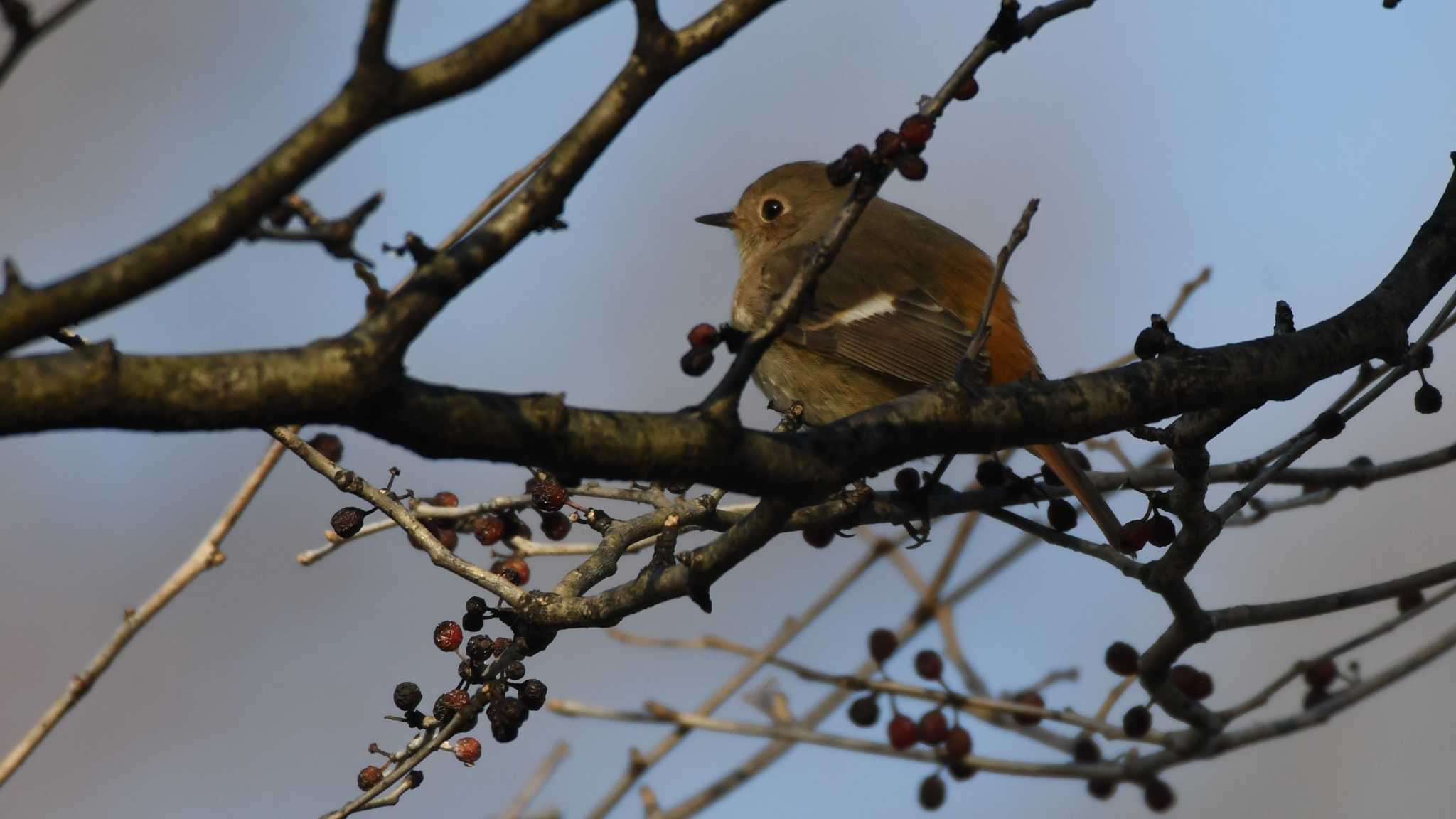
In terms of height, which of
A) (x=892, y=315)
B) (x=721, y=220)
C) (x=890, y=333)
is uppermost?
(x=721, y=220)

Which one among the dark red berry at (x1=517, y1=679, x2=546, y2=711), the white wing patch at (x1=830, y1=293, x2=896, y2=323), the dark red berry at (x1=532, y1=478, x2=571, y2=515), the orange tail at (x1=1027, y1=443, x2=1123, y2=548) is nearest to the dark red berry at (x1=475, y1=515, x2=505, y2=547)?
the dark red berry at (x1=532, y1=478, x2=571, y2=515)

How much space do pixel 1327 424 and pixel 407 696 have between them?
202 centimetres

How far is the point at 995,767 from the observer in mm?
3600

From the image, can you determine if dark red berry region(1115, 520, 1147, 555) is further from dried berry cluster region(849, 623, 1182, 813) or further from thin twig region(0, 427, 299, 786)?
thin twig region(0, 427, 299, 786)

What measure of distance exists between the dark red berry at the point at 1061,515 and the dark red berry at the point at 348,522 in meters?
1.72

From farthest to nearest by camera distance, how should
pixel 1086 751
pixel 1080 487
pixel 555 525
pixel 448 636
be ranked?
pixel 1086 751, pixel 1080 487, pixel 555 525, pixel 448 636

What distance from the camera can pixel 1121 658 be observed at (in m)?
3.89

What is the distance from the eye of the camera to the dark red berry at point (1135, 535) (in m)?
3.26

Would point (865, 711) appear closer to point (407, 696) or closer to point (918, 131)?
point (407, 696)

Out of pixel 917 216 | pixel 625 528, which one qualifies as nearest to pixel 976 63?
pixel 625 528

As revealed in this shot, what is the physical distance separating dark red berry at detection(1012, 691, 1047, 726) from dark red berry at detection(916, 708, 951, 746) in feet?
0.65

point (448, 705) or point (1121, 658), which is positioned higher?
point (1121, 658)

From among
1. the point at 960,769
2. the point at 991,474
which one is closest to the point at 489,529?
the point at 991,474

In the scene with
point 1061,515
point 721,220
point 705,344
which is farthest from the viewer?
point 721,220
